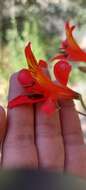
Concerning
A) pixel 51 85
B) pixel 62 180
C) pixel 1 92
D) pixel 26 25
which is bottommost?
pixel 62 180

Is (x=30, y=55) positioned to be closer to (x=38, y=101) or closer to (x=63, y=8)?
(x=38, y=101)

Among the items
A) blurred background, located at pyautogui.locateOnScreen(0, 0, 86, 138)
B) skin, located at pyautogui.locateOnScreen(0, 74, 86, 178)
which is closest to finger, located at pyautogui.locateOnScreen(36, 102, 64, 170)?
skin, located at pyautogui.locateOnScreen(0, 74, 86, 178)

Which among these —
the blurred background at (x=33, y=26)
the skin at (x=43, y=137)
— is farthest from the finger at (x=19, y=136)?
the blurred background at (x=33, y=26)

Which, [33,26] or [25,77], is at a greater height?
[33,26]

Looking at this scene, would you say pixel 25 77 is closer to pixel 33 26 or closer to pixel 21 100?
pixel 21 100

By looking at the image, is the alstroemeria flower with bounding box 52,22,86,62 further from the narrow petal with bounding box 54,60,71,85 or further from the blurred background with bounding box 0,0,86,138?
the blurred background with bounding box 0,0,86,138

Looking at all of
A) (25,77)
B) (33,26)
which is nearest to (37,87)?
(25,77)

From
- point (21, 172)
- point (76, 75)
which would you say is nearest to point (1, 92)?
point (76, 75)
